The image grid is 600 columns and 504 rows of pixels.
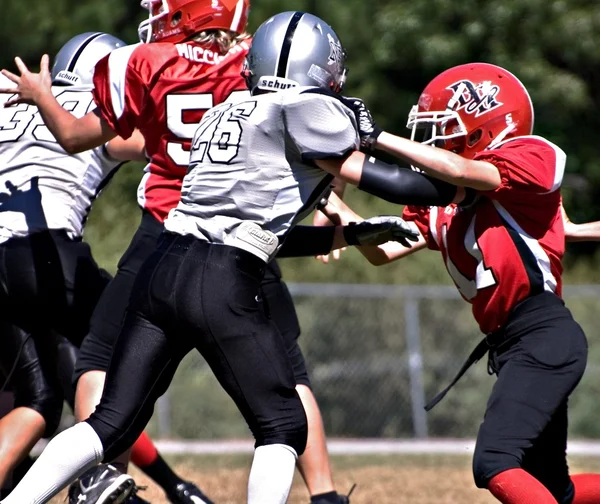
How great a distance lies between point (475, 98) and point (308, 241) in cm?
82

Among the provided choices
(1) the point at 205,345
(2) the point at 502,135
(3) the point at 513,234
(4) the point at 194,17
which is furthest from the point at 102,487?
(2) the point at 502,135

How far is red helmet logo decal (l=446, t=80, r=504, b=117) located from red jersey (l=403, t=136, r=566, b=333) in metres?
0.16

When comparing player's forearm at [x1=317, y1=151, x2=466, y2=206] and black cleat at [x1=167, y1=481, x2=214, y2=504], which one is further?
black cleat at [x1=167, y1=481, x2=214, y2=504]

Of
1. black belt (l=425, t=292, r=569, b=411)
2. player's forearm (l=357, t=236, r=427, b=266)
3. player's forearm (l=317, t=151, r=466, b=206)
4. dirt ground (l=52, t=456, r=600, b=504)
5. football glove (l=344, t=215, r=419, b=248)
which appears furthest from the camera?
dirt ground (l=52, t=456, r=600, b=504)

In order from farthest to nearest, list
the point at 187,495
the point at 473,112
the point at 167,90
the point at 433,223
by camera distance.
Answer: the point at 187,495
the point at 433,223
the point at 167,90
the point at 473,112

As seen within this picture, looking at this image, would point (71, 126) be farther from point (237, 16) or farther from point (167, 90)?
point (237, 16)

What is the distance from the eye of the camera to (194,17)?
4.52 meters

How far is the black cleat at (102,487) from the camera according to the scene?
3938 mm

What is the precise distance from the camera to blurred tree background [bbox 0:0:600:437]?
1183 cm

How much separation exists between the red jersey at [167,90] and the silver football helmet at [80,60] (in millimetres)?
740

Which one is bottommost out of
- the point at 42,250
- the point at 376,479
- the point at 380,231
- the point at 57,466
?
the point at 376,479

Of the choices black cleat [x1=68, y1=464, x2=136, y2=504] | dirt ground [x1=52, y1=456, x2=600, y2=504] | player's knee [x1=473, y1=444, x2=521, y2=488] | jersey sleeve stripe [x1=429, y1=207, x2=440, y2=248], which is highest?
jersey sleeve stripe [x1=429, y1=207, x2=440, y2=248]

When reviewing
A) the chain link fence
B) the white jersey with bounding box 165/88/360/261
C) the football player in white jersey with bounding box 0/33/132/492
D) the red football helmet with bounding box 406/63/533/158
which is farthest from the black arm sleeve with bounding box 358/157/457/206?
the chain link fence

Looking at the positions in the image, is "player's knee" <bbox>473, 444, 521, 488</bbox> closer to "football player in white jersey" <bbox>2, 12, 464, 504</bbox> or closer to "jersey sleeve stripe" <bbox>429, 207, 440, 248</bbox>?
"football player in white jersey" <bbox>2, 12, 464, 504</bbox>
